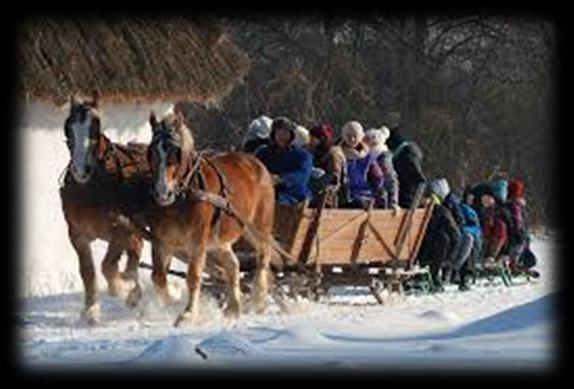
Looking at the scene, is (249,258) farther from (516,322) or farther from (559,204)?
(559,204)

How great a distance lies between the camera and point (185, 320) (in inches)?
400

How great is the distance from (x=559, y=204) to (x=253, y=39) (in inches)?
268

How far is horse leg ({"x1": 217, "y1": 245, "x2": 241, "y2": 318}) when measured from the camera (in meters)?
11.0

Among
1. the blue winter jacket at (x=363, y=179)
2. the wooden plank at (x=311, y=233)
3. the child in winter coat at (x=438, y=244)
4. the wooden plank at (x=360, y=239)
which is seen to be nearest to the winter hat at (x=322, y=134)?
the blue winter jacket at (x=363, y=179)

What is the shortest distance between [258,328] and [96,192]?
195 centimetres

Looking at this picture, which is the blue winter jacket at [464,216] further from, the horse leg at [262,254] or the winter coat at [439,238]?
the horse leg at [262,254]

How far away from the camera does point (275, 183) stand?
1217cm

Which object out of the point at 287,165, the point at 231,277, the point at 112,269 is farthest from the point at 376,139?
the point at 112,269

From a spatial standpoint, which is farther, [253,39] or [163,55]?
[253,39]

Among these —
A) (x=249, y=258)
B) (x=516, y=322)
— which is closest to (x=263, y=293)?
(x=249, y=258)

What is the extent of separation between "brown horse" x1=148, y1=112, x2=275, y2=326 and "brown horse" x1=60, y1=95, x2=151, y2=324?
36 centimetres

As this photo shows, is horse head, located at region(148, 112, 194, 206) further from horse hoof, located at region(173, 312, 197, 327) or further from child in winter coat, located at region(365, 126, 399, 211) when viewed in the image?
child in winter coat, located at region(365, 126, 399, 211)

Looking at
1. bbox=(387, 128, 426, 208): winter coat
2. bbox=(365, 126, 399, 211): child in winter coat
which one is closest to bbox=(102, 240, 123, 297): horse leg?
bbox=(365, 126, 399, 211): child in winter coat

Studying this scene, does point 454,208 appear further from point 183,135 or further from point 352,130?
point 183,135
